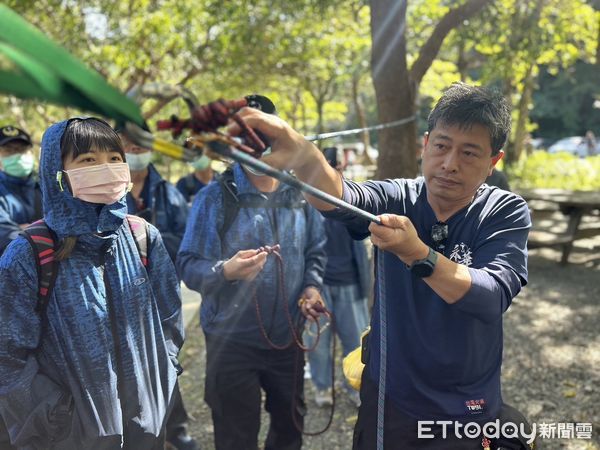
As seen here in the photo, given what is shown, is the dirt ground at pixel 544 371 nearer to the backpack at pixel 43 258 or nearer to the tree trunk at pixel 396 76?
the tree trunk at pixel 396 76

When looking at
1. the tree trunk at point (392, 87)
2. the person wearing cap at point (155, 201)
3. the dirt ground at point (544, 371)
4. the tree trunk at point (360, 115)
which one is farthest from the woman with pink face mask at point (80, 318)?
the tree trunk at point (360, 115)

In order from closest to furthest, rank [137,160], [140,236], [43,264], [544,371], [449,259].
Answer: [449,259], [43,264], [140,236], [137,160], [544,371]

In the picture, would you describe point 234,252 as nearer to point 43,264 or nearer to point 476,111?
point 43,264

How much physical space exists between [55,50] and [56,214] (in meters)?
1.33

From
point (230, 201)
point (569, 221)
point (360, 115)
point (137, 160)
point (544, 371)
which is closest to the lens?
point (230, 201)

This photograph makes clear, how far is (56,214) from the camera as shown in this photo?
5.87ft

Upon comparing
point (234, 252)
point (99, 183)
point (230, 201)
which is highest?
point (99, 183)

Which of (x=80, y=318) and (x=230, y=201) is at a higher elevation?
(x=230, y=201)

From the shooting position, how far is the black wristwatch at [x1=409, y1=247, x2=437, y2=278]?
129cm

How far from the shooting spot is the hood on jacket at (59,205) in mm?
1779

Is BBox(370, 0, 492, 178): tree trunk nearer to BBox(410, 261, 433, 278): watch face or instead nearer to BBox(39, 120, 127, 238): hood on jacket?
BBox(39, 120, 127, 238): hood on jacket

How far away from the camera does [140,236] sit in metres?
2.03

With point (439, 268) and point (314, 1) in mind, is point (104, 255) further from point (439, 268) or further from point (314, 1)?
point (314, 1)

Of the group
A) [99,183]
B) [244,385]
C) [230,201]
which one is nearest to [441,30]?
[230,201]
